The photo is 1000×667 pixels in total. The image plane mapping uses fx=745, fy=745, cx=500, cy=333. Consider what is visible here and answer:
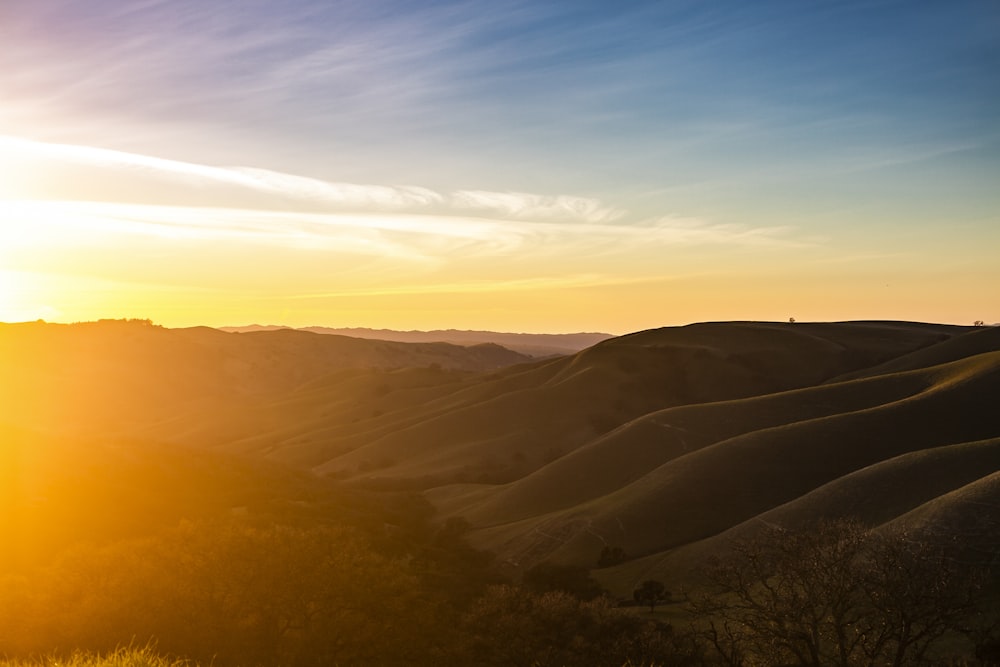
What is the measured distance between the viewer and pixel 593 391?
365 feet

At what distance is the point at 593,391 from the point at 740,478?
53.1 meters

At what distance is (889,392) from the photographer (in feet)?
255

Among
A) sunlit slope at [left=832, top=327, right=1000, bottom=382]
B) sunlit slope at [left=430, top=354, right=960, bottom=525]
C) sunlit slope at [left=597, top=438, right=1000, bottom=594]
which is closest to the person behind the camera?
sunlit slope at [left=597, top=438, right=1000, bottom=594]

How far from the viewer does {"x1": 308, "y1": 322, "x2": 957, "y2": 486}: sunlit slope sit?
95688 millimetres

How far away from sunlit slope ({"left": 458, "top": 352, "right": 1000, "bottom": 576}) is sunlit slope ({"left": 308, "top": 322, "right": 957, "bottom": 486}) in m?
28.8

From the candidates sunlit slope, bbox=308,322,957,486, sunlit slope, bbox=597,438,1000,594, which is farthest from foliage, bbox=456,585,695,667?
sunlit slope, bbox=308,322,957,486

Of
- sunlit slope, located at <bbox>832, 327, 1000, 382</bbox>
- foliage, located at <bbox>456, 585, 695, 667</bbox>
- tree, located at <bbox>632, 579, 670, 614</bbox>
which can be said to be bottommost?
tree, located at <bbox>632, 579, 670, 614</bbox>

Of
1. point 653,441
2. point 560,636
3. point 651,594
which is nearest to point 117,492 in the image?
point 651,594

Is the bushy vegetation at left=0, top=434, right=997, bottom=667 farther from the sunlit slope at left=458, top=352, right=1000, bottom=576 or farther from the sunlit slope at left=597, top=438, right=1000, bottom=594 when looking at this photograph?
the sunlit slope at left=458, top=352, right=1000, bottom=576

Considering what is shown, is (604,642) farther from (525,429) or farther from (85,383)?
(85,383)

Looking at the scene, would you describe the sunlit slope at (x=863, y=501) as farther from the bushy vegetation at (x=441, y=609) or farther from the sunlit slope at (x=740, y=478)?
the sunlit slope at (x=740, y=478)

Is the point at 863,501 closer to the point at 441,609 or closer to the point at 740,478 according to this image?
the point at 740,478

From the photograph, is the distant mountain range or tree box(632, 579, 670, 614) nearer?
tree box(632, 579, 670, 614)

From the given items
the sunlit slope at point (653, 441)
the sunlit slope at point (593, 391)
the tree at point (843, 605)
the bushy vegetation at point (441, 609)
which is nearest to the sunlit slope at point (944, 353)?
the sunlit slope at point (593, 391)
